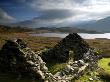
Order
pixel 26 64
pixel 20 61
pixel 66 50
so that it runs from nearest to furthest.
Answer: pixel 26 64 → pixel 20 61 → pixel 66 50

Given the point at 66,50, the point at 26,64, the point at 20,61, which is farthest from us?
the point at 66,50

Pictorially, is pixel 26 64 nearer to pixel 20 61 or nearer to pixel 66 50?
pixel 20 61

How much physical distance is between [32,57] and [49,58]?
1381 centimetres

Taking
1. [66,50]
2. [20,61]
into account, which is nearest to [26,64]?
[20,61]

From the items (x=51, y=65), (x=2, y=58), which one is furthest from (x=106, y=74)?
(x=2, y=58)

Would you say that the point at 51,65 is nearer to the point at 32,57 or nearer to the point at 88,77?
the point at 88,77

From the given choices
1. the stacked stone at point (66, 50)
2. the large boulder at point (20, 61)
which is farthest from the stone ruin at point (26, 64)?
the stacked stone at point (66, 50)

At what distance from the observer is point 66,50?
38.6 meters

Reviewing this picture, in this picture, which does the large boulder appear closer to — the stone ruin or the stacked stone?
the stone ruin

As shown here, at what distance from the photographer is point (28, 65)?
23469 mm

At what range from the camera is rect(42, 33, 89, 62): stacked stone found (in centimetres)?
3798

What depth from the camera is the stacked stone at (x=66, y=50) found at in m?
38.0

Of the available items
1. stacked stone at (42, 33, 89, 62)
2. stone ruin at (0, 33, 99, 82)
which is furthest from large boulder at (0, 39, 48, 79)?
stacked stone at (42, 33, 89, 62)

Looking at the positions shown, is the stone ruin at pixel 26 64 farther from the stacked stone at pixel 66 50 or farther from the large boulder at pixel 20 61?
the stacked stone at pixel 66 50
